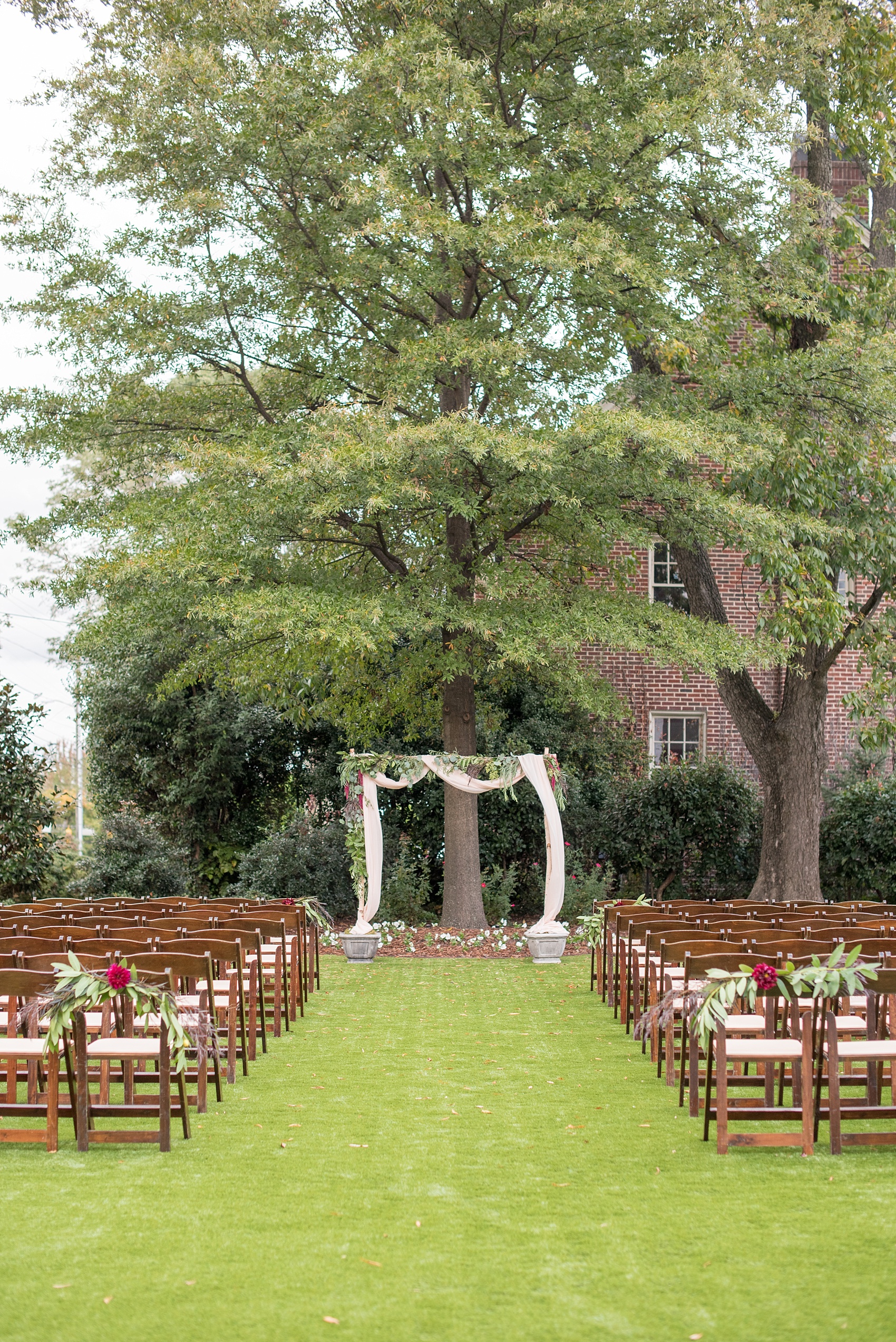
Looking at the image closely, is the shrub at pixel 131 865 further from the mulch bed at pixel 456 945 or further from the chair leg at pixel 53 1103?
the chair leg at pixel 53 1103

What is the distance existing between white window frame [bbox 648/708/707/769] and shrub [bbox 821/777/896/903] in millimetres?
2816

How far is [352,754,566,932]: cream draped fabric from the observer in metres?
15.6

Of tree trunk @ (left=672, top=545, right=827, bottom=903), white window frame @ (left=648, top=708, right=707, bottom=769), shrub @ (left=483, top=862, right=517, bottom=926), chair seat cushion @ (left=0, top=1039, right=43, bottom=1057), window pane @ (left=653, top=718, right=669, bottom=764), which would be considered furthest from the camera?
Answer: window pane @ (left=653, top=718, right=669, bottom=764)

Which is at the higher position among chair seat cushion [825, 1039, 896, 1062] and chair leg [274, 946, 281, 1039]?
chair seat cushion [825, 1039, 896, 1062]

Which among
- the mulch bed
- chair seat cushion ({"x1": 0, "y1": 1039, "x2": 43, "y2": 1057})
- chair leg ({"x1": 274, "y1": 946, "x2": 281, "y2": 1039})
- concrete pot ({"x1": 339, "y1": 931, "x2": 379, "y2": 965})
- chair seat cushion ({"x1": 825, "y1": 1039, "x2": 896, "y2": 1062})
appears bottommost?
the mulch bed

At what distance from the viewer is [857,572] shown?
16750mm

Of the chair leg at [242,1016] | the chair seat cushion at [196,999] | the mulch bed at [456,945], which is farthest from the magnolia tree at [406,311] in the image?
the chair leg at [242,1016]

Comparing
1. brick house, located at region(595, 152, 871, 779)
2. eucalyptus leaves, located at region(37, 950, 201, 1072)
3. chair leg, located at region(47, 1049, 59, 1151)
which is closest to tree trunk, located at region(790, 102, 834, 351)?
brick house, located at region(595, 152, 871, 779)

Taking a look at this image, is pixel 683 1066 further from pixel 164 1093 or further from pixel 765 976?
pixel 164 1093

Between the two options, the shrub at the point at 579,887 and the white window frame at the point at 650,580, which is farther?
the white window frame at the point at 650,580

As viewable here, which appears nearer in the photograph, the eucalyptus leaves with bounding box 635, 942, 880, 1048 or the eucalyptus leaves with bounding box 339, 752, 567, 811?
the eucalyptus leaves with bounding box 635, 942, 880, 1048

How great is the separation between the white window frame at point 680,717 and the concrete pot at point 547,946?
767 cm

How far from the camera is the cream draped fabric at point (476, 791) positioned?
15.6m

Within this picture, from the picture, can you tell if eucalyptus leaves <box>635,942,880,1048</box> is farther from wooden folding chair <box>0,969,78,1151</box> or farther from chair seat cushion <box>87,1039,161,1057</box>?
wooden folding chair <box>0,969,78,1151</box>
